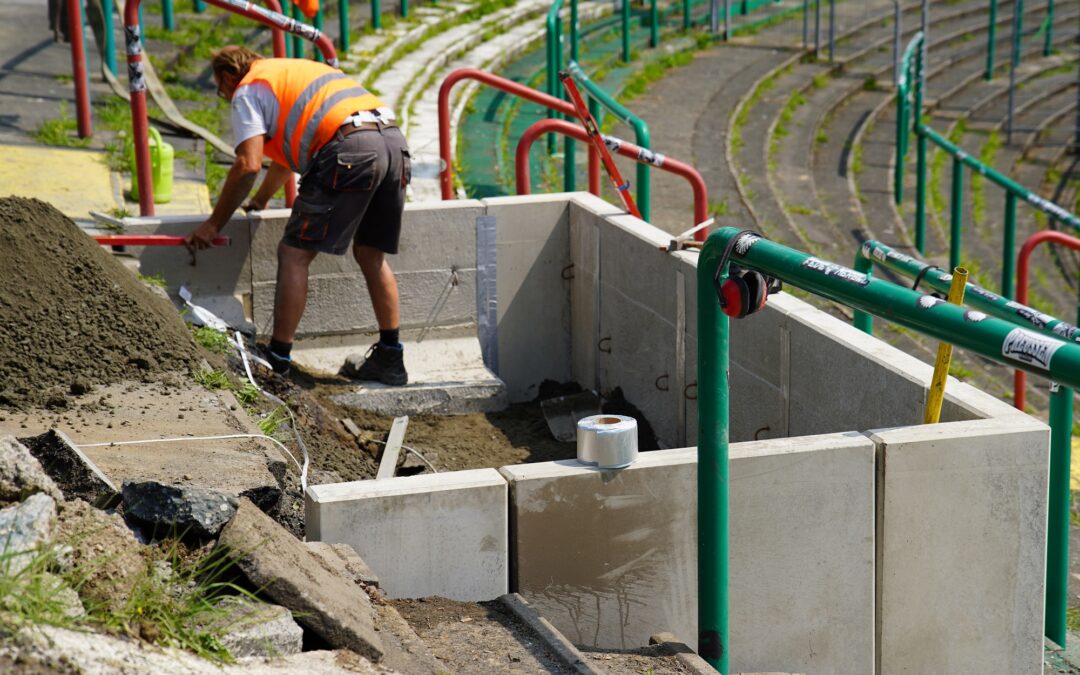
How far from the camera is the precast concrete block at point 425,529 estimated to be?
3.82 metres

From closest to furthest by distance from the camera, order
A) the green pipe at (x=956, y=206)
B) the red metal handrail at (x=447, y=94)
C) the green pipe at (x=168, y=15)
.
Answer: the red metal handrail at (x=447, y=94)
the green pipe at (x=956, y=206)
the green pipe at (x=168, y=15)

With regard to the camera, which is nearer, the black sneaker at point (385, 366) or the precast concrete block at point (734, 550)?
the precast concrete block at point (734, 550)

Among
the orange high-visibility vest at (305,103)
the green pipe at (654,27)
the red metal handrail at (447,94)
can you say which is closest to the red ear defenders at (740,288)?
the orange high-visibility vest at (305,103)

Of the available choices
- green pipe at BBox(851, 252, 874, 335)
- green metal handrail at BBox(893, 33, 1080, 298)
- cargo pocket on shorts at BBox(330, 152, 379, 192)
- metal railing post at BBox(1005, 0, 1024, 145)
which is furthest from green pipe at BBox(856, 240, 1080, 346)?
metal railing post at BBox(1005, 0, 1024, 145)

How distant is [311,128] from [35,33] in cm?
660

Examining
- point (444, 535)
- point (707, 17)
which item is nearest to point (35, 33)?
point (707, 17)

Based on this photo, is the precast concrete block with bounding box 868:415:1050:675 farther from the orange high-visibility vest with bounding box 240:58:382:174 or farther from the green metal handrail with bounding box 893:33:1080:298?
the green metal handrail with bounding box 893:33:1080:298

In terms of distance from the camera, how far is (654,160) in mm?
7422

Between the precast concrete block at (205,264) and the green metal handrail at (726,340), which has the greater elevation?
the green metal handrail at (726,340)

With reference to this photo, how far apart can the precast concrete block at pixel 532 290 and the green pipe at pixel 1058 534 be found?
310 cm

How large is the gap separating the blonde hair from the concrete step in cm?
148

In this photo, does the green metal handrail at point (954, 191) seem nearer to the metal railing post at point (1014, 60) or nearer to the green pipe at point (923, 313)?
the metal railing post at point (1014, 60)

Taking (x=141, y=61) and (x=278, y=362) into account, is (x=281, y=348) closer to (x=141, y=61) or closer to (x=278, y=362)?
(x=278, y=362)

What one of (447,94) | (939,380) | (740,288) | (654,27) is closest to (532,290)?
(447,94)
